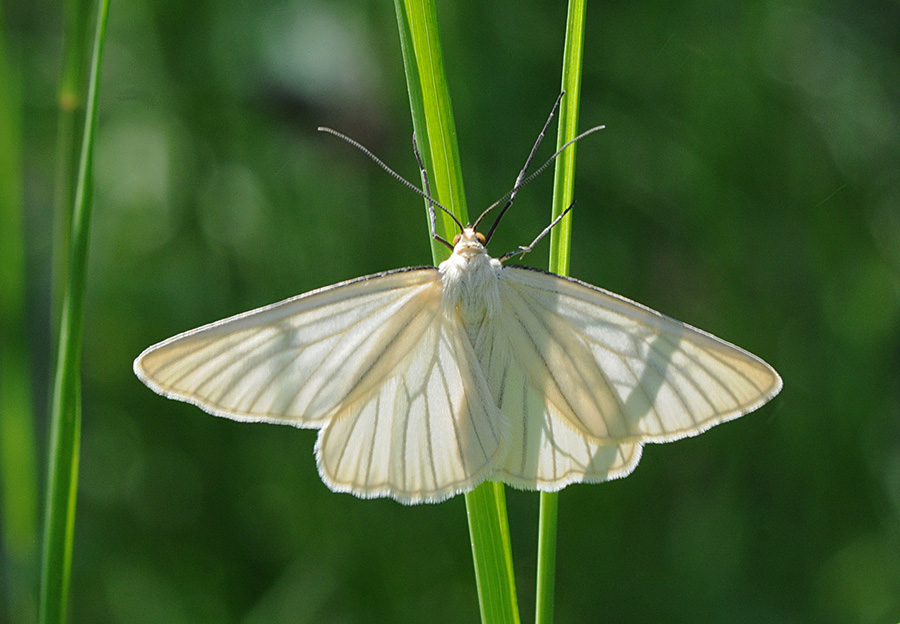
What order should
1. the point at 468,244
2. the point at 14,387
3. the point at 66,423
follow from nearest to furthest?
the point at 66,423
the point at 468,244
the point at 14,387

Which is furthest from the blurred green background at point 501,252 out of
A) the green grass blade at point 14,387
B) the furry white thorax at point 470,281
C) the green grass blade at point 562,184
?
the green grass blade at point 562,184

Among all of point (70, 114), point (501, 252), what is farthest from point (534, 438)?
point (501, 252)

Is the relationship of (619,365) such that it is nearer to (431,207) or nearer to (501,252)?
(431,207)

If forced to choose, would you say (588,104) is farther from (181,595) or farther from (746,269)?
(181,595)

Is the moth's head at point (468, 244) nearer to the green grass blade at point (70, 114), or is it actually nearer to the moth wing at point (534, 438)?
the moth wing at point (534, 438)

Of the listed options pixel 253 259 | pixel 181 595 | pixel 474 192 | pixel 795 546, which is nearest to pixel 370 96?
pixel 474 192

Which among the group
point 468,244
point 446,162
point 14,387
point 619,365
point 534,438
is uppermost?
point 446,162

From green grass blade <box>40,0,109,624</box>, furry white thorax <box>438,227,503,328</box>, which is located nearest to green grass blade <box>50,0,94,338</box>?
green grass blade <box>40,0,109,624</box>
